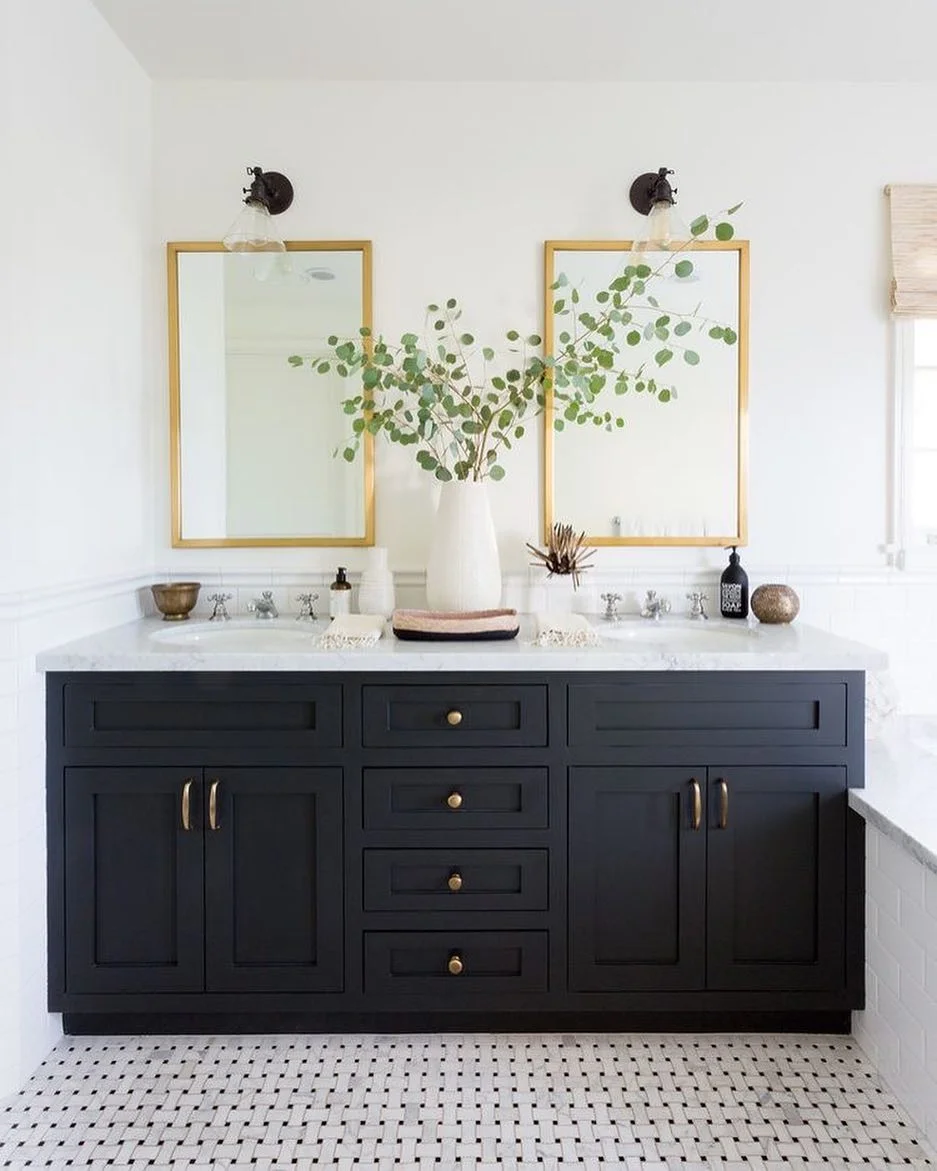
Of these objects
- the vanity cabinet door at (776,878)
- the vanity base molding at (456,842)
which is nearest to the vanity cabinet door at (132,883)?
the vanity base molding at (456,842)

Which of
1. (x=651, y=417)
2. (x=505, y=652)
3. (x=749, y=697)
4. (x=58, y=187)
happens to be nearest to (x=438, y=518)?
(x=505, y=652)

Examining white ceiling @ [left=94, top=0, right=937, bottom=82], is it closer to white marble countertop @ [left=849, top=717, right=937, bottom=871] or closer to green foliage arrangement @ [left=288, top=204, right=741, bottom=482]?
green foliage arrangement @ [left=288, top=204, right=741, bottom=482]

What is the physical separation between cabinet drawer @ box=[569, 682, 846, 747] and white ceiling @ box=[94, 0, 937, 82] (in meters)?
1.78

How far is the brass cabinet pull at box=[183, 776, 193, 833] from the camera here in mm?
2010

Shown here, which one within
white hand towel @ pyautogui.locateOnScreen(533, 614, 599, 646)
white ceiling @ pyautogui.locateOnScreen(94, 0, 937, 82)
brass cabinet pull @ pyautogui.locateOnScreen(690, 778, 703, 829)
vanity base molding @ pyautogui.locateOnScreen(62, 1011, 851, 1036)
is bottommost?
vanity base molding @ pyautogui.locateOnScreen(62, 1011, 851, 1036)

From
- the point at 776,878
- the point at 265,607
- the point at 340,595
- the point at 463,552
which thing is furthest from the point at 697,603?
the point at 265,607

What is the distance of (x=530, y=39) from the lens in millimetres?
2381

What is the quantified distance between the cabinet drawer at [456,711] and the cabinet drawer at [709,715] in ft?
0.34

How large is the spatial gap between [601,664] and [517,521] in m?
0.78

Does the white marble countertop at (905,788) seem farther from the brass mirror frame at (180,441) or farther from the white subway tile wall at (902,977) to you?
the brass mirror frame at (180,441)

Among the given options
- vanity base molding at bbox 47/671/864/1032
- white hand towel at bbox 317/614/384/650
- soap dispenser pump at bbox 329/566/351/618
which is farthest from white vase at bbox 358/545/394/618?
vanity base molding at bbox 47/671/864/1032

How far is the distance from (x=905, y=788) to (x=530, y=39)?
2.22m

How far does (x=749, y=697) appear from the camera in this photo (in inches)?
79.7

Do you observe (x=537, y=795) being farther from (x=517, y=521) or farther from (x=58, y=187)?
(x=58, y=187)
